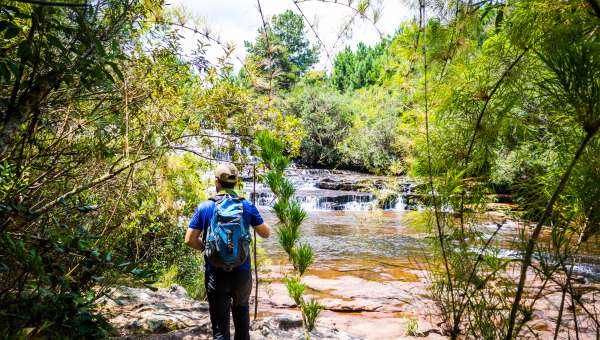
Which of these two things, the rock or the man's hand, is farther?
the rock

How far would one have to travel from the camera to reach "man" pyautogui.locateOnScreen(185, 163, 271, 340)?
8.99 feet

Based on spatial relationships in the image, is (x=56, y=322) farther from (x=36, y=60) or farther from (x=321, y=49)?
(x=321, y=49)

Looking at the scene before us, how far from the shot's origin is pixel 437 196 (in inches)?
104

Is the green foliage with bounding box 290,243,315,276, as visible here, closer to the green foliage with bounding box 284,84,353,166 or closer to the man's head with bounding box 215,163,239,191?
the man's head with bounding box 215,163,239,191

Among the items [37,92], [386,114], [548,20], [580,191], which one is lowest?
[580,191]

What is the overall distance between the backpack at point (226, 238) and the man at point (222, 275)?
0.39 feet

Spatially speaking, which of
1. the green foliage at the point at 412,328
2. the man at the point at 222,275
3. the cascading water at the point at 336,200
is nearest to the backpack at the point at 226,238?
the man at the point at 222,275

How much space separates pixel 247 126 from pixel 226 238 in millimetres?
1631

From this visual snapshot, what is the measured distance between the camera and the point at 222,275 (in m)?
2.73

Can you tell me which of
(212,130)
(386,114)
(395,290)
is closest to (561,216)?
(212,130)

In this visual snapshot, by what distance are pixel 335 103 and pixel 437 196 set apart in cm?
2455

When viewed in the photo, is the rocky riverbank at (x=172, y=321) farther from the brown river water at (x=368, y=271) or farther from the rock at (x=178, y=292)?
the brown river water at (x=368, y=271)

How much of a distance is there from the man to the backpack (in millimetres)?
120

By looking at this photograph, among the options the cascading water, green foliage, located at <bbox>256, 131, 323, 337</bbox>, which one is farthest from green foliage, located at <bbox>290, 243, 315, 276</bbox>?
the cascading water
